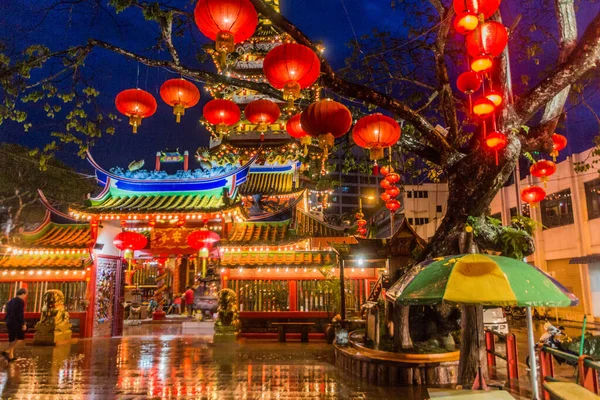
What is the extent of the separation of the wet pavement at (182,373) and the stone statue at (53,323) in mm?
419

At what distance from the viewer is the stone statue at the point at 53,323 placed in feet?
40.6

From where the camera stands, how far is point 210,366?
9.19 meters

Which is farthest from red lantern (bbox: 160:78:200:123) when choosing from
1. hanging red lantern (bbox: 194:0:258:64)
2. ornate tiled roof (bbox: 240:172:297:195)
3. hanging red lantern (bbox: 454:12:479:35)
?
ornate tiled roof (bbox: 240:172:297:195)

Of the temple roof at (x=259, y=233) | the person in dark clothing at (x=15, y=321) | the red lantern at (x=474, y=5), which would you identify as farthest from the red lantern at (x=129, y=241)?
the red lantern at (x=474, y=5)

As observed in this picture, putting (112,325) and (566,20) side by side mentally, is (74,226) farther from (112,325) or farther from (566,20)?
(566,20)

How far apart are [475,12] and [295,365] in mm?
7796

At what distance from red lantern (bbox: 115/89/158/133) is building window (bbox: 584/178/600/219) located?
21.1 m

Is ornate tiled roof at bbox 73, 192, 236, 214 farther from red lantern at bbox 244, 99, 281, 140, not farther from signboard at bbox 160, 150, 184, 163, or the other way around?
signboard at bbox 160, 150, 184, 163

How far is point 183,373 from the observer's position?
8484 mm

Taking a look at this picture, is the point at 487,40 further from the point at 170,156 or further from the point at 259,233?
the point at 170,156

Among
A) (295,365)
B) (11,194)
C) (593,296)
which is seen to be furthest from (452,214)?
(11,194)

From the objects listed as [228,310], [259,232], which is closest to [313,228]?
[259,232]

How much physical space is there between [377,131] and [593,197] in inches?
742

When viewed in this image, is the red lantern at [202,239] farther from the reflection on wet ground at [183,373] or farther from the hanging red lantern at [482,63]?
the hanging red lantern at [482,63]
